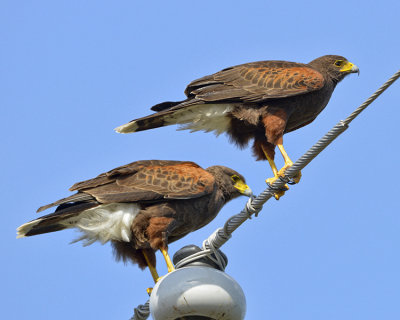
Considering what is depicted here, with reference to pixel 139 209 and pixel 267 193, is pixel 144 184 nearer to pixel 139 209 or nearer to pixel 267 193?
pixel 139 209

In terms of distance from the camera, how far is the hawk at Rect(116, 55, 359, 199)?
9203mm

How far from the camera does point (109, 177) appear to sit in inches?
346

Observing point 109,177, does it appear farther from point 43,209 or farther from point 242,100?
point 242,100

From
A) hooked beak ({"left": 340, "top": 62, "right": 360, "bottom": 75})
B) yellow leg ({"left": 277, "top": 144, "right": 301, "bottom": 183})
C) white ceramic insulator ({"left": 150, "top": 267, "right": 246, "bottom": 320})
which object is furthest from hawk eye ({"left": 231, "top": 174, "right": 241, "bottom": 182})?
white ceramic insulator ({"left": 150, "top": 267, "right": 246, "bottom": 320})

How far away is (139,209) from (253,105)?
6.34ft

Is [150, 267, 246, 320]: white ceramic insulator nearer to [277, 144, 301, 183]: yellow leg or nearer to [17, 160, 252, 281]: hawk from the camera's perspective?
[17, 160, 252, 281]: hawk

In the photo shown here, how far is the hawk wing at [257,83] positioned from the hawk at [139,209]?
1010 millimetres

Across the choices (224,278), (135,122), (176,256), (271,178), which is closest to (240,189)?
(271,178)

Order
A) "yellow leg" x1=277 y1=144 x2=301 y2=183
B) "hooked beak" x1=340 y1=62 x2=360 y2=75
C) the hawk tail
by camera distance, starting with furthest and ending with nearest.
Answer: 1. "hooked beak" x1=340 y1=62 x2=360 y2=75
2. the hawk tail
3. "yellow leg" x1=277 y1=144 x2=301 y2=183

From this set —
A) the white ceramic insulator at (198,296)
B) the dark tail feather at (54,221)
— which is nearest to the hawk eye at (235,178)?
the dark tail feather at (54,221)

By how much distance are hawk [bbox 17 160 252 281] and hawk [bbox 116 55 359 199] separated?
0.68 meters

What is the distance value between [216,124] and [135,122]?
102 cm

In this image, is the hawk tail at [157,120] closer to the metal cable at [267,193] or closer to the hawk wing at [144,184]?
the hawk wing at [144,184]

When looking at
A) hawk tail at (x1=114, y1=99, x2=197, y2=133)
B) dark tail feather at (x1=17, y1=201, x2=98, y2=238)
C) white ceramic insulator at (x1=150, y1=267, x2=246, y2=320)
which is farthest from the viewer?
hawk tail at (x1=114, y1=99, x2=197, y2=133)
